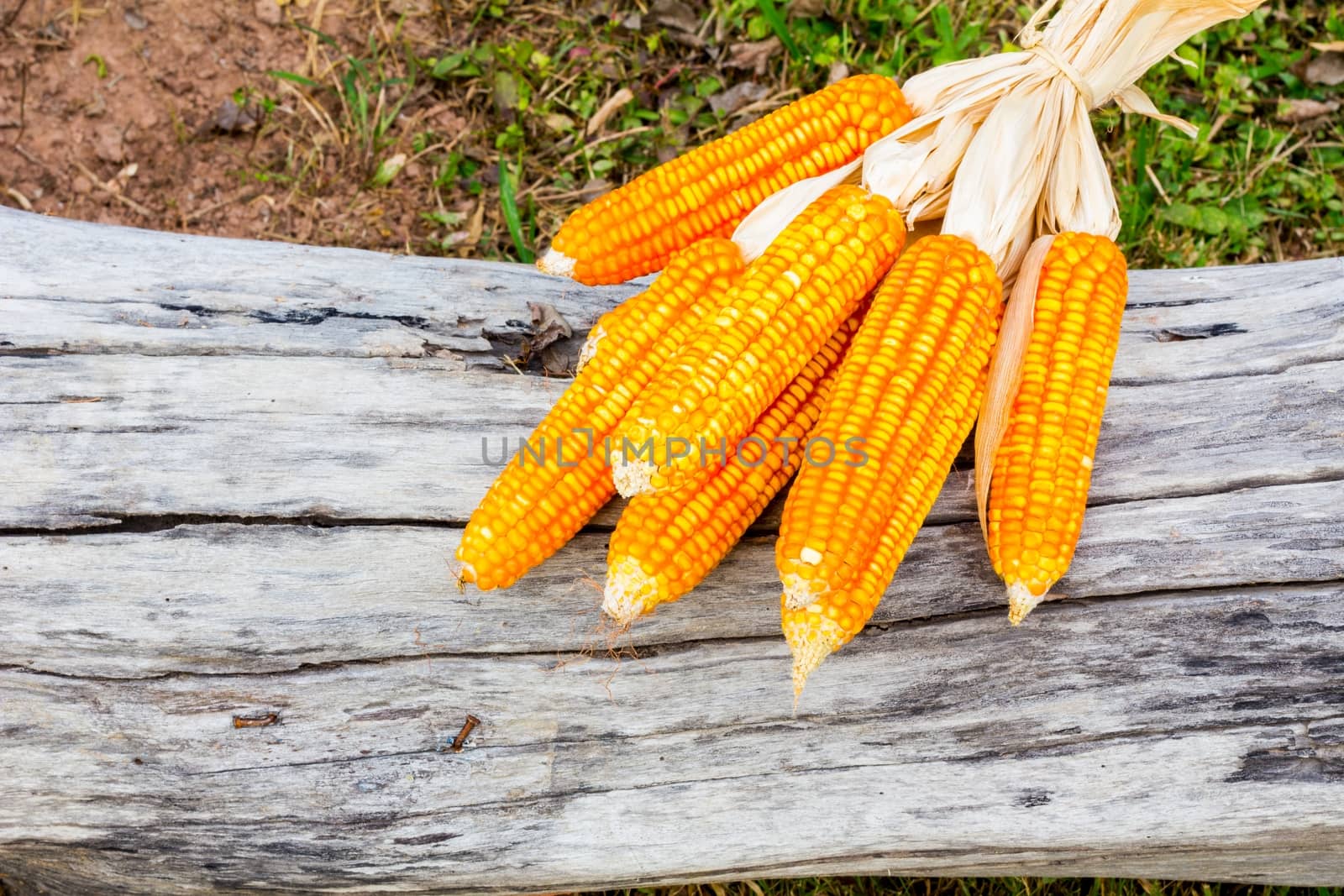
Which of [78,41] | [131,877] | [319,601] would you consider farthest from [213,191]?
[131,877]

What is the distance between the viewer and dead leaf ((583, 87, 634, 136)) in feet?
14.7

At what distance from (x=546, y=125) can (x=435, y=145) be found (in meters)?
0.53

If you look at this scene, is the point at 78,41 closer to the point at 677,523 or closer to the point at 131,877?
the point at 131,877

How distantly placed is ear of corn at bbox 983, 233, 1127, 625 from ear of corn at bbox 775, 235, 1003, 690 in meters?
0.13

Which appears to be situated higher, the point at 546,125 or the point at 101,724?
the point at 546,125

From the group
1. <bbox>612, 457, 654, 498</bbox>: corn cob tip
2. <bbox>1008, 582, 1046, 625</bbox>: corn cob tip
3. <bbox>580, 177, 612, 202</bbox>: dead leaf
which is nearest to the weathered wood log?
<bbox>1008, 582, 1046, 625</bbox>: corn cob tip

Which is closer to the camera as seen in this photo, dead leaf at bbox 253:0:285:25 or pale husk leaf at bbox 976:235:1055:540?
pale husk leaf at bbox 976:235:1055:540

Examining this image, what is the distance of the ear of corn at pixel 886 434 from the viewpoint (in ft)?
6.88

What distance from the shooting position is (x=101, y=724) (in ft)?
8.35

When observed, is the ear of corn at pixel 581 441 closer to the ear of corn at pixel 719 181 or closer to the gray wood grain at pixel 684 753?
the ear of corn at pixel 719 181

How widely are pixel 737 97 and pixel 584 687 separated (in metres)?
3.03

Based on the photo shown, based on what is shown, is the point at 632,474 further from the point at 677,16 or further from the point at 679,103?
the point at 677,16

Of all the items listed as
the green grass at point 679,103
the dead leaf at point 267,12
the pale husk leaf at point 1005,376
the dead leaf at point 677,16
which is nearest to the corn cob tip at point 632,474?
the pale husk leaf at point 1005,376

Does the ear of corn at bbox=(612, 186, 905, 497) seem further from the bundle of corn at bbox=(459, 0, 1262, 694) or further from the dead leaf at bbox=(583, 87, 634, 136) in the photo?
the dead leaf at bbox=(583, 87, 634, 136)
